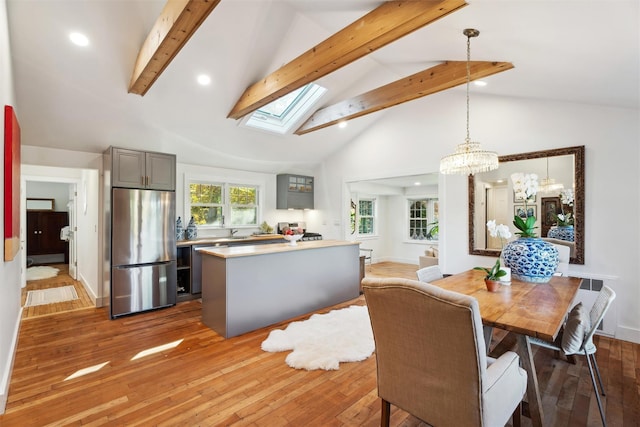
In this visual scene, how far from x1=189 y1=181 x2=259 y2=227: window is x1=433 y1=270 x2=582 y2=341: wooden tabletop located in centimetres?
431

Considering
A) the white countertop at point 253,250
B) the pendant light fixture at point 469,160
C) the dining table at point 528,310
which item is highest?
the pendant light fixture at point 469,160

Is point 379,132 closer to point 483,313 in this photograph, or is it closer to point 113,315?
point 483,313

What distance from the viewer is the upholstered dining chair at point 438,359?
125 cm

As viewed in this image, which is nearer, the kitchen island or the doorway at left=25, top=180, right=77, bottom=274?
the kitchen island

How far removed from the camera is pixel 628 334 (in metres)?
3.17

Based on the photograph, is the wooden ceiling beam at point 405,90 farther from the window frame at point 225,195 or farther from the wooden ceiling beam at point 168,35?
the wooden ceiling beam at point 168,35

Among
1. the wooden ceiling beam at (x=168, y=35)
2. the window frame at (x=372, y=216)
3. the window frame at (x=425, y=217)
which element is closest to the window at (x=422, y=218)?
the window frame at (x=425, y=217)

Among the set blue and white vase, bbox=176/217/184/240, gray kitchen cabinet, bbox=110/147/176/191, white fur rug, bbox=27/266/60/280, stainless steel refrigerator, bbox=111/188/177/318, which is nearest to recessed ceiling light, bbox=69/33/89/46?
gray kitchen cabinet, bbox=110/147/176/191

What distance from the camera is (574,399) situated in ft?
7.02

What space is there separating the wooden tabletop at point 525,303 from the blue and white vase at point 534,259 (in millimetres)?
77

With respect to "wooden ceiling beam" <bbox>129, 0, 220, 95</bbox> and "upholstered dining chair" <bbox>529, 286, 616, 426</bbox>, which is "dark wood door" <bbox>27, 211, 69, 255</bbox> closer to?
"wooden ceiling beam" <bbox>129, 0, 220, 95</bbox>

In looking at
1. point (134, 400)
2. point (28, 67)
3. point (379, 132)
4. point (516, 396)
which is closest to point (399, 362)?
point (516, 396)

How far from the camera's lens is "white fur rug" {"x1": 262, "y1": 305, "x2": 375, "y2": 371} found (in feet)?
8.75

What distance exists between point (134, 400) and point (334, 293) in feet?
8.62
